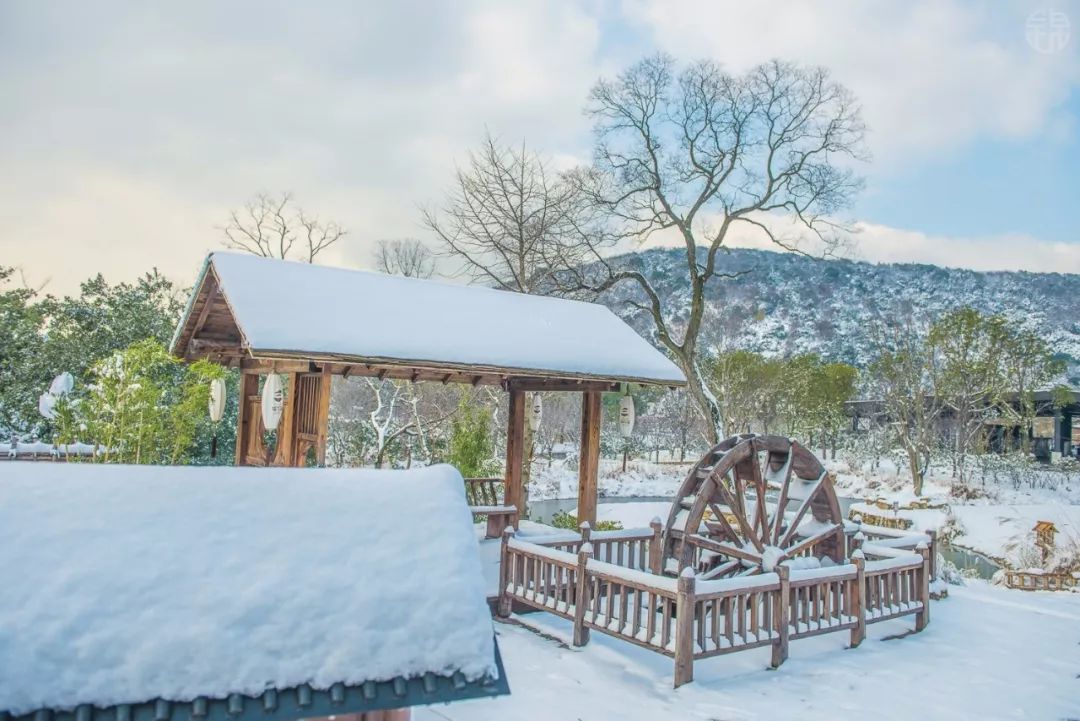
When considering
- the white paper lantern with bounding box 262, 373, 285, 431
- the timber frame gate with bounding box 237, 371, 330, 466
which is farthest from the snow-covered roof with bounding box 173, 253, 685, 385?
the timber frame gate with bounding box 237, 371, 330, 466

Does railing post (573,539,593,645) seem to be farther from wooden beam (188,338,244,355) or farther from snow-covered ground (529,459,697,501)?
snow-covered ground (529,459,697,501)

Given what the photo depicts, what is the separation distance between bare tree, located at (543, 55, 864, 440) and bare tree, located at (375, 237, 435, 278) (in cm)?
688

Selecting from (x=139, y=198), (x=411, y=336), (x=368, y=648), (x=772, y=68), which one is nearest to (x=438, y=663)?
(x=368, y=648)

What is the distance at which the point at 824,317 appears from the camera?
218 feet

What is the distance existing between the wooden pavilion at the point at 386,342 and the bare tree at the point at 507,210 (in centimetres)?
639

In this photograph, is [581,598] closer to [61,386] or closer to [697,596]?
[697,596]

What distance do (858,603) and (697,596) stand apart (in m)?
2.50

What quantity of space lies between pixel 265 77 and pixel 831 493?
10.4 m

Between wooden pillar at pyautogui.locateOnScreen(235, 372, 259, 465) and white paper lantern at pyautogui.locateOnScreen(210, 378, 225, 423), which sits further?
wooden pillar at pyautogui.locateOnScreen(235, 372, 259, 465)

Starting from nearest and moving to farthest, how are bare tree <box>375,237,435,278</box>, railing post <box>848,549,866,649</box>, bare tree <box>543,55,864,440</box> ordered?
railing post <box>848,549,866,649</box>
bare tree <box>543,55,864,440</box>
bare tree <box>375,237,435,278</box>

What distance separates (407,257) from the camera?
24.1 meters

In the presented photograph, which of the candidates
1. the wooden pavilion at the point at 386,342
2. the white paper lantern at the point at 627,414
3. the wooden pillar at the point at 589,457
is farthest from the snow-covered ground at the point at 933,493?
the wooden pavilion at the point at 386,342

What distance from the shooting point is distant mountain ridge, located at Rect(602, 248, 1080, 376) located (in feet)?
190

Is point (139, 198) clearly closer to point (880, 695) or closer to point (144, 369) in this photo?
point (144, 369)
